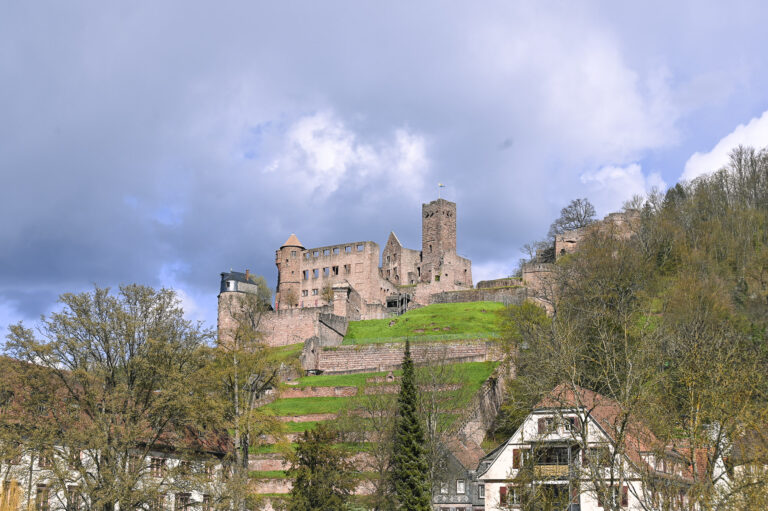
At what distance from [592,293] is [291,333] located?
111ft

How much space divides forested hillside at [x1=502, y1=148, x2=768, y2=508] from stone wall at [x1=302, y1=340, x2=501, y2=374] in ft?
17.9

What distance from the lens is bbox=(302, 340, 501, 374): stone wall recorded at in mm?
64375

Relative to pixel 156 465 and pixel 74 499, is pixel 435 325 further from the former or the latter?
pixel 156 465

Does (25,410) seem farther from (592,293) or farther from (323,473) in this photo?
(592,293)

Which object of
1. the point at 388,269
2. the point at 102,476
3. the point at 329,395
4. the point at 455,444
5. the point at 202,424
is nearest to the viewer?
the point at 102,476

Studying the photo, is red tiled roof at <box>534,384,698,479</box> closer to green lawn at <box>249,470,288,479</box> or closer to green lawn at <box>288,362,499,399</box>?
green lawn at <box>288,362,499,399</box>

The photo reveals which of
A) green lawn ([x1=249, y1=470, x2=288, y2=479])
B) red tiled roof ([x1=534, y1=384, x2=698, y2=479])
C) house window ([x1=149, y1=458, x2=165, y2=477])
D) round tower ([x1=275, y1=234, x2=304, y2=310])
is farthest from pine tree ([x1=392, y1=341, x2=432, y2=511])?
round tower ([x1=275, y1=234, x2=304, y2=310])

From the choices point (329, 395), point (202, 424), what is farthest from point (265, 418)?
point (329, 395)

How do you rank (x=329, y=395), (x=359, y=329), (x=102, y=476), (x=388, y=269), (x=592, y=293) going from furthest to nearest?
(x=388, y=269)
(x=359, y=329)
(x=329, y=395)
(x=592, y=293)
(x=102, y=476)

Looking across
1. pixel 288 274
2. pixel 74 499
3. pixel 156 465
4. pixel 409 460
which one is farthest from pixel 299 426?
pixel 288 274

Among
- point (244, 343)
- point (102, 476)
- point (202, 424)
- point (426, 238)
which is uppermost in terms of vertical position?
point (426, 238)

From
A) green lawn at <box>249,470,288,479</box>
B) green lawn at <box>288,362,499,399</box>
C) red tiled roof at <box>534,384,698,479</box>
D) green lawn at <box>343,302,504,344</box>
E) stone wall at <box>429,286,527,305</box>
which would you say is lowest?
green lawn at <box>249,470,288,479</box>

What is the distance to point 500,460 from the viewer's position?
38.2 metres

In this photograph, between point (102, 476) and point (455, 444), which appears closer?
point (102, 476)
